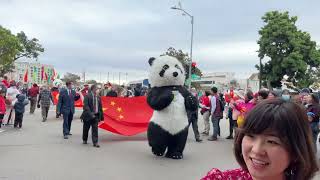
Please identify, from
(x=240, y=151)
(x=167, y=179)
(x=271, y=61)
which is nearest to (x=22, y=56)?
(x=271, y=61)

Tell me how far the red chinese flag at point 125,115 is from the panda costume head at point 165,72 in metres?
3.42

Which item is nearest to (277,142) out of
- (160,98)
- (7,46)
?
(160,98)

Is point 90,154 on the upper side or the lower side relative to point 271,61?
lower

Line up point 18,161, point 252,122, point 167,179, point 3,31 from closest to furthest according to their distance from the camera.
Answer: point 252,122 < point 167,179 < point 18,161 < point 3,31

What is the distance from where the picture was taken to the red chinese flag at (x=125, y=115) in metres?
13.2

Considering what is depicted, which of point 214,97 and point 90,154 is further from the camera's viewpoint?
point 214,97

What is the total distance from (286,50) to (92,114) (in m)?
24.3

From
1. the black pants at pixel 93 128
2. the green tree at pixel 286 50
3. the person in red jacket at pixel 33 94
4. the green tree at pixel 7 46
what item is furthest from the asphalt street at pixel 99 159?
the green tree at pixel 7 46

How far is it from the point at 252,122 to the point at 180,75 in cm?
834

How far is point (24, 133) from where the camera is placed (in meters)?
13.7

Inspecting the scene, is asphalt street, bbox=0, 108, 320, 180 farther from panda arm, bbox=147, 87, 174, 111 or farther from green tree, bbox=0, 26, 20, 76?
green tree, bbox=0, 26, 20, 76

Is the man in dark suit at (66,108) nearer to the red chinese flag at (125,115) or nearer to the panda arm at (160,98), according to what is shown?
the red chinese flag at (125,115)

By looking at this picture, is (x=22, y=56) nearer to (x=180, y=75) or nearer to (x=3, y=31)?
(x=3, y=31)

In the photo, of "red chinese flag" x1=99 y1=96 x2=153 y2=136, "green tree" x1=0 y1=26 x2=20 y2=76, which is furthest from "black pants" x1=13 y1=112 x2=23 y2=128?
"green tree" x1=0 y1=26 x2=20 y2=76
